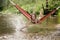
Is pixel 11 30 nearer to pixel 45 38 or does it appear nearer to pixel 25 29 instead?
pixel 25 29

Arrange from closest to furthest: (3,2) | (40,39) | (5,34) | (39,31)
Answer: (40,39)
(5,34)
(39,31)
(3,2)

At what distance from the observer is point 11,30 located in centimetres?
1420

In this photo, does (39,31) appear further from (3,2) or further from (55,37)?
(3,2)

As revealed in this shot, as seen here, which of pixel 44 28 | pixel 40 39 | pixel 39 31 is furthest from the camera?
pixel 44 28

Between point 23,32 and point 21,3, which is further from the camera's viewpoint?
point 21,3

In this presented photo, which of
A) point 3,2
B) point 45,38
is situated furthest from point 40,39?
point 3,2

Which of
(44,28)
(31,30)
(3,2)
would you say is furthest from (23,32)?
(3,2)

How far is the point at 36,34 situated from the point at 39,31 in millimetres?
817

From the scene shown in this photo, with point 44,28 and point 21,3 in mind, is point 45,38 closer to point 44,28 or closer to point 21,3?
point 44,28

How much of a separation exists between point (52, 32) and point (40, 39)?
6.19 ft

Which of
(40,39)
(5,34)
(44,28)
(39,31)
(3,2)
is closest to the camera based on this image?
(40,39)

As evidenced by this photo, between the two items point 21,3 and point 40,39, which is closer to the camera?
point 40,39

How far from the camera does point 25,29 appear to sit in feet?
47.3

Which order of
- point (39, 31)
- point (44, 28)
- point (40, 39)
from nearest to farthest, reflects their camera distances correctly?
1. point (40, 39)
2. point (39, 31)
3. point (44, 28)
